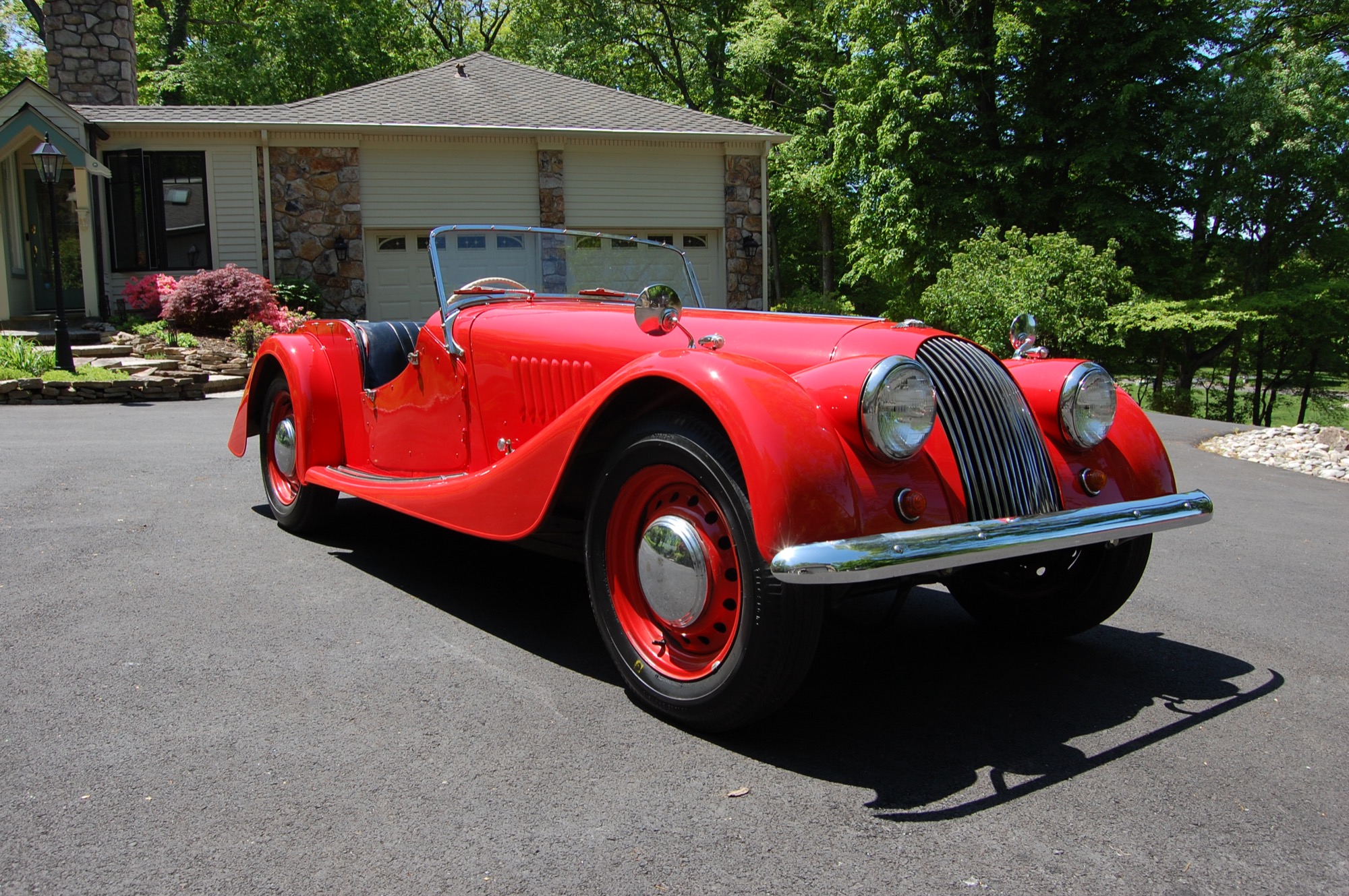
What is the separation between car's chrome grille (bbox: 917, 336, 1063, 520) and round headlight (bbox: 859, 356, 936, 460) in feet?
0.86

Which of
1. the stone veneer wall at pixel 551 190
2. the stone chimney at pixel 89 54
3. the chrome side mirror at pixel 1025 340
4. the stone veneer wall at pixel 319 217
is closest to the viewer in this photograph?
the chrome side mirror at pixel 1025 340

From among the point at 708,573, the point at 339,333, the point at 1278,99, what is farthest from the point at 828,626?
the point at 1278,99

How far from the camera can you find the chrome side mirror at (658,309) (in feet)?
10.1

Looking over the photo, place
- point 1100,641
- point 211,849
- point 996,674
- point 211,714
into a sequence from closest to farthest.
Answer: point 211,849 < point 211,714 < point 996,674 < point 1100,641

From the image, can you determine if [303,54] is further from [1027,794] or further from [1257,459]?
[1027,794]

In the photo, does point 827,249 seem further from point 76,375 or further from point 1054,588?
point 1054,588

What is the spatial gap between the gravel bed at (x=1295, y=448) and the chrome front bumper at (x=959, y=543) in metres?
7.26

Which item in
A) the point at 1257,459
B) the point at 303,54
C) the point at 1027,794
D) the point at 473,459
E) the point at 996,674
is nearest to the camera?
the point at 1027,794

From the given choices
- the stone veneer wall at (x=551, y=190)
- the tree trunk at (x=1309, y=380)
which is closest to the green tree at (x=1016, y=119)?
the tree trunk at (x=1309, y=380)

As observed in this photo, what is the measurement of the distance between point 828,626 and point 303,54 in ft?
88.7

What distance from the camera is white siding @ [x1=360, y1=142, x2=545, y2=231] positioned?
17.0 m

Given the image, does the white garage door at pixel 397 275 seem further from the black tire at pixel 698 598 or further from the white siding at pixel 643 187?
the black tire at pixel 698 598

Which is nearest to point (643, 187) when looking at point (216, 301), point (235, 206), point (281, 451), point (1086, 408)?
point (235, 206)

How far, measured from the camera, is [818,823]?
7.61 ft
